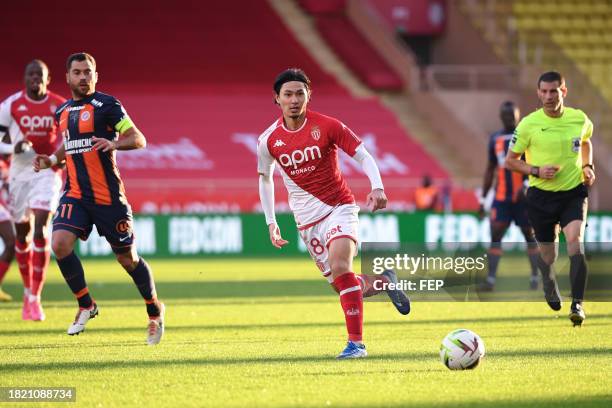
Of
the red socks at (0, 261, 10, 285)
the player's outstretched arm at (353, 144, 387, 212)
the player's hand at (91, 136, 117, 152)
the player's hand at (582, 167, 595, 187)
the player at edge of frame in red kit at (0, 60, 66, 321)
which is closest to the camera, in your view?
the player's outstretched arm at (353, 144, 387, 212)

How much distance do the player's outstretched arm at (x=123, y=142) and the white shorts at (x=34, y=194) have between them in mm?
2859

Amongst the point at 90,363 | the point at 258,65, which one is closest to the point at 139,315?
the point at 90,363

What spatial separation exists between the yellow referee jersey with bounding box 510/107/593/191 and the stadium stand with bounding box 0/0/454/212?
20614mm

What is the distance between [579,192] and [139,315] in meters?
4.98

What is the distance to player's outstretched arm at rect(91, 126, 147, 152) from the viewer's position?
32.2 ft

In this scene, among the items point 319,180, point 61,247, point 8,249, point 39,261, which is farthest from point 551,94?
point 8,249

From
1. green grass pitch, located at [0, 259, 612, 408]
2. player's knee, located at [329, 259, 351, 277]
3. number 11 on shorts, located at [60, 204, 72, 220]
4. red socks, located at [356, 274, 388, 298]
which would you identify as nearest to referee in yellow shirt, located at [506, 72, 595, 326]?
green grass pitch, located at [0, 259, 612, 408]

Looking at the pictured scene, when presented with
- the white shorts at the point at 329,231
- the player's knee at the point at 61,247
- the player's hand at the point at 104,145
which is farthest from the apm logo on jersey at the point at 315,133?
the player's knee at the point at 61,247

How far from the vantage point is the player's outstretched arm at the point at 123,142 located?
983cm

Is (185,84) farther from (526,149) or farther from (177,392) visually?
(177,392)

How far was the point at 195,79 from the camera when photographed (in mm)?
36250

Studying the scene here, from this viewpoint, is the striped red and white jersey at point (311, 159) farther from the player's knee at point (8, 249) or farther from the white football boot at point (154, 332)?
the player's knee at point (8, 249)

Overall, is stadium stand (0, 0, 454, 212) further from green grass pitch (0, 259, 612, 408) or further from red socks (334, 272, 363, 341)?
red socks (334, 272, 363, 341)

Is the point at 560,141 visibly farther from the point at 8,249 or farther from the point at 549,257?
the point at 8,249
